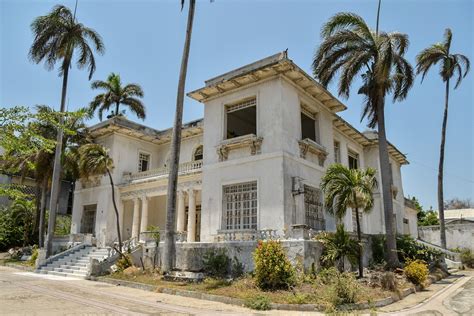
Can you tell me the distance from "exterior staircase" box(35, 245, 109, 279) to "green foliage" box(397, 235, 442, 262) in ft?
46.6

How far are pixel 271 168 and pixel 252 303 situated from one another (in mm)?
6085

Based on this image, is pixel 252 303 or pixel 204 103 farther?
pixel 204 103

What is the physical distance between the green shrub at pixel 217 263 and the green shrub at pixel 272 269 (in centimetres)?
213

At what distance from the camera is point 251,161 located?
1530cm

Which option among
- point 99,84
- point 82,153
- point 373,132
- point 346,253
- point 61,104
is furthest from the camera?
point 99,84

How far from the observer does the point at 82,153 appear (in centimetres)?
1936

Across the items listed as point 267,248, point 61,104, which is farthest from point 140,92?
point 267,248

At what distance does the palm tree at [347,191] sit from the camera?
493 inches

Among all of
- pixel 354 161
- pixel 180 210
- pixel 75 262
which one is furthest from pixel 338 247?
pixel 75 262

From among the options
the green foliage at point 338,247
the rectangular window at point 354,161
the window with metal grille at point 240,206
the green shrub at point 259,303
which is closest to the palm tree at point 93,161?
the window with metal grille at point 240,206

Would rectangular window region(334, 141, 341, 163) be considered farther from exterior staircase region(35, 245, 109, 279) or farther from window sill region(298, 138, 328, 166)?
exterior staircase region(35, 245, 109, 279)

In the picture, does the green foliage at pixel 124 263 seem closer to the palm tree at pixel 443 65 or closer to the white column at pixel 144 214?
the white column at pixel 144 214

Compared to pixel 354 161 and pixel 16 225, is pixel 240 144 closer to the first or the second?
pixel 354 161

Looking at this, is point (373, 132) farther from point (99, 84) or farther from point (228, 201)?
point (99, 84)
